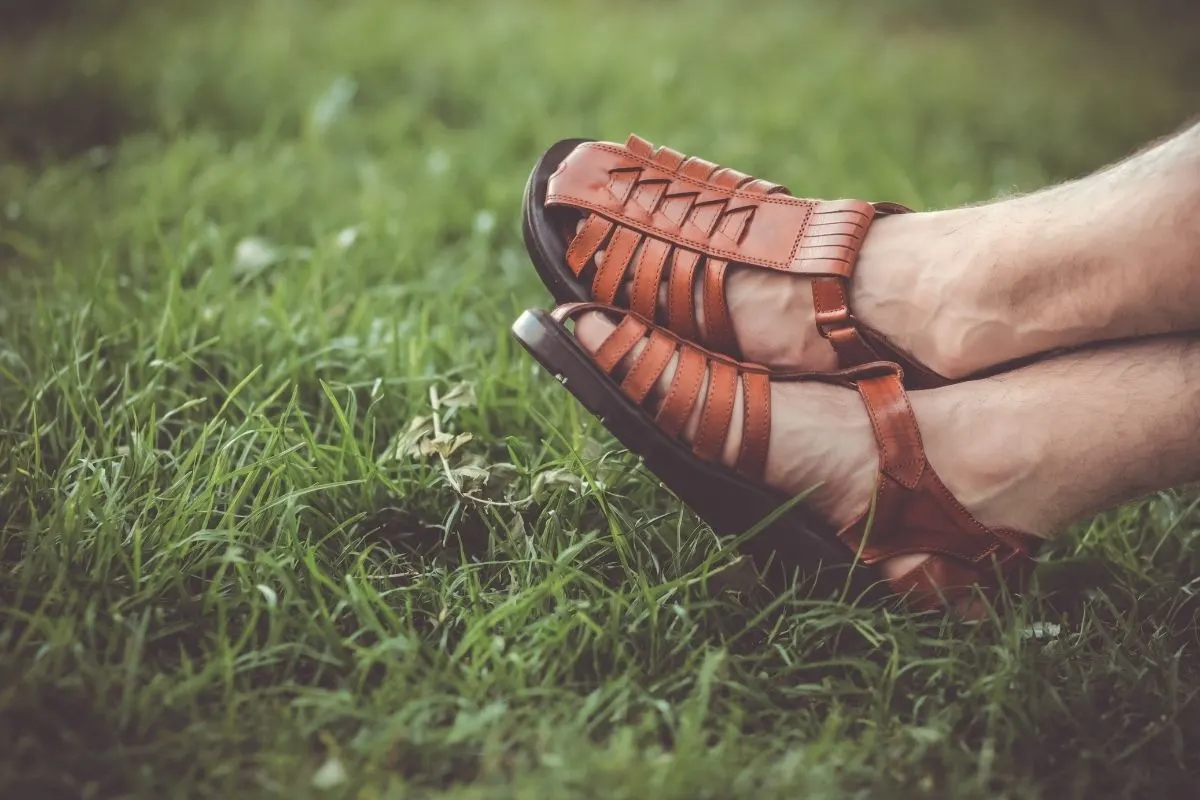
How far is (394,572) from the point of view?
1207mm

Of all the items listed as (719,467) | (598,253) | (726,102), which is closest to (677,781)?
(719,467)

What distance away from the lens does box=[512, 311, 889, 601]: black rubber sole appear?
3.85 feet

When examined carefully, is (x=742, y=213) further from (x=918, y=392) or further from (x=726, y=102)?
(x=726, y=102)

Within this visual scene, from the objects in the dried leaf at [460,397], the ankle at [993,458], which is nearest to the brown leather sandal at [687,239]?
the ankle at [993,458]

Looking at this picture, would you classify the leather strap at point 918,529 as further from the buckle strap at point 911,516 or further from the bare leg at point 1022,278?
the bare leg at point 1022,278

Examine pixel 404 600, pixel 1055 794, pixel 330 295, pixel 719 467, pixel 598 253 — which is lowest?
pixel 1055 794

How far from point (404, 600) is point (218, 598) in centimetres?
22

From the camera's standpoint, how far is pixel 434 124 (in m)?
2.47

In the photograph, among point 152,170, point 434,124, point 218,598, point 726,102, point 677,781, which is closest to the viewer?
point 677,781

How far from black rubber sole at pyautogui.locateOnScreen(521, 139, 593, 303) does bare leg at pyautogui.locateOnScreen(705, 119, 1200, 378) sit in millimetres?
228

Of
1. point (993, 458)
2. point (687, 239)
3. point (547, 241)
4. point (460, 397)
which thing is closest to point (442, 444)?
point (460, 397)

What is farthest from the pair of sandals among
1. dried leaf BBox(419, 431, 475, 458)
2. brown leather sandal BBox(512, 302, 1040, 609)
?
dried leaf BBox(419, 431, 475, 458)

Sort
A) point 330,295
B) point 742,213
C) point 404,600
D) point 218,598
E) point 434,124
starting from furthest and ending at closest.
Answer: point 434,124, point 330,295, point 742,213, point 404,600, point 218,598

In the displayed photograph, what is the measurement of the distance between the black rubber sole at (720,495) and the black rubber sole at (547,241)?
17cm
